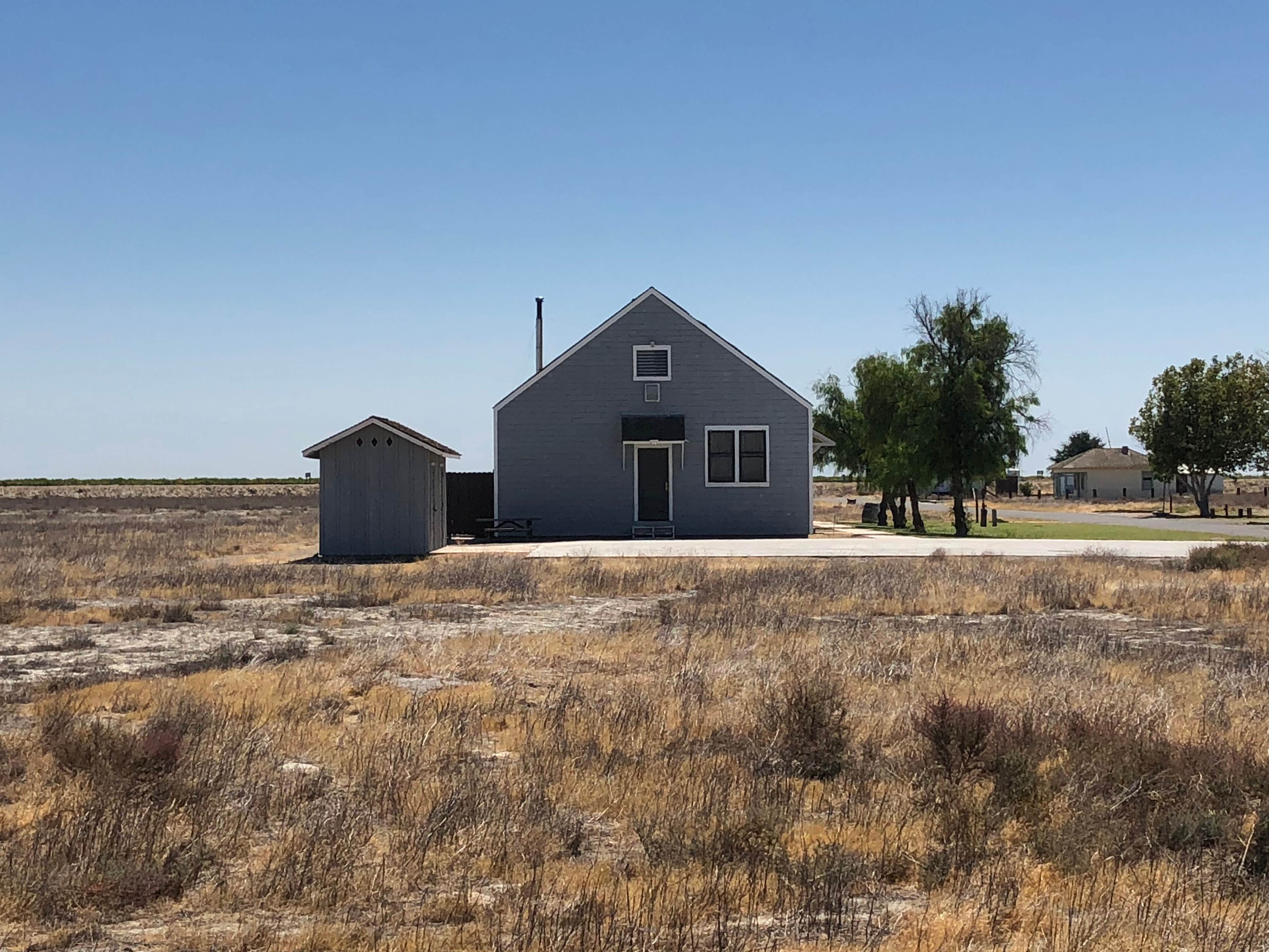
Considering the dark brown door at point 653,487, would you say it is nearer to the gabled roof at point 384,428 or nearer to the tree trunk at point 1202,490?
the gabled roof at point 384,428

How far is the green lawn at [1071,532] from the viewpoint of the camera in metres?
38.8

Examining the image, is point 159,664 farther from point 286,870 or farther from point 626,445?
point 626,445

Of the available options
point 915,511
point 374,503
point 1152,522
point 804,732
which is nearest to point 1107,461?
point 1152,522

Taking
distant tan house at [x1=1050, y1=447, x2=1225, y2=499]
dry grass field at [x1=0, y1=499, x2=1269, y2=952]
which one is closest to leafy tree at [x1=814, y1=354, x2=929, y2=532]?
dry grass field at [x1=0, y1=499, x2=1269, y2=952]

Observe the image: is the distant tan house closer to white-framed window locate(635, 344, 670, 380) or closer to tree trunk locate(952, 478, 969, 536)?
tree trunk locate(952, 478, 969, 536)

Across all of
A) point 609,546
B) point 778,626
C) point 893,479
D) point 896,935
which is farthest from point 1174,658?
point 893,479

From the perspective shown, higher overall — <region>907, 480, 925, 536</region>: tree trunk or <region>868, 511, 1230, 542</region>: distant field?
<region>907, 480, 925, 536</region>: tree trunk

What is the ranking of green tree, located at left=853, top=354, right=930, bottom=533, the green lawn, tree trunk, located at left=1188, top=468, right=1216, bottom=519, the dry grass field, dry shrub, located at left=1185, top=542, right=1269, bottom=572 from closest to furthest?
the dry grass field → dry shrub, located at left=1185, top=542, right=1269, bottom=572 → the green lawn → green tree, located at left=853, top=354, right=930, bottom=533 → tree trunk, located at left=1188, top=468, right=1216, bottom=519

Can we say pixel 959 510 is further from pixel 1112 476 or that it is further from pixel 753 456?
pixel 1112 476

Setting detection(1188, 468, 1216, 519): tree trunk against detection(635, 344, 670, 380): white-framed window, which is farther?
detection(1188, 468, 1216, 519): tree trunk

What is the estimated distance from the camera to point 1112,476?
303 feet

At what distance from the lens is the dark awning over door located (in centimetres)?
3572

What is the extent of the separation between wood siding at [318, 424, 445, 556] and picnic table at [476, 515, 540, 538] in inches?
238

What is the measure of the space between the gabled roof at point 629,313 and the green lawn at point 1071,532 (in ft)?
28.6
